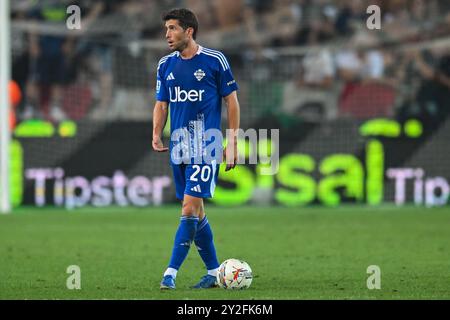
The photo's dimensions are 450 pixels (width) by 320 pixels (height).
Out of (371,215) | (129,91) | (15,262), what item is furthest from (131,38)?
(15,262)

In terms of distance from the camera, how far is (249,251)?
11.2 meters

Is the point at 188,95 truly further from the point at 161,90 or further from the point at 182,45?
the point at 182,45

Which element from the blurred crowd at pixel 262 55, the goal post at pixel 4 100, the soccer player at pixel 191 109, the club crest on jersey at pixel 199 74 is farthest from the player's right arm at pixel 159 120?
the blurred crowd at pixel 262 55

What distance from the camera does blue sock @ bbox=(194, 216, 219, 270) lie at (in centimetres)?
820

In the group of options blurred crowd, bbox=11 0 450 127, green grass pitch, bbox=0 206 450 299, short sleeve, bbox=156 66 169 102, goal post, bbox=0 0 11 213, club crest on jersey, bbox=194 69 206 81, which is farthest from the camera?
blurred crowd, bbox=11 0 450 127

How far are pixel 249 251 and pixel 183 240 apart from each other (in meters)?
3.28

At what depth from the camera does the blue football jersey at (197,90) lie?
26.3ft

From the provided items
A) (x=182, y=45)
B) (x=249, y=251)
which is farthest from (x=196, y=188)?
Answer: (x=249, y=251)

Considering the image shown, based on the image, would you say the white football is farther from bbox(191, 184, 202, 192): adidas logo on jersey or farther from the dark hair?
the dark hair

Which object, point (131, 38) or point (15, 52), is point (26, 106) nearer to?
point (15, 52)

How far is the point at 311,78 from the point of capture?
2014cm

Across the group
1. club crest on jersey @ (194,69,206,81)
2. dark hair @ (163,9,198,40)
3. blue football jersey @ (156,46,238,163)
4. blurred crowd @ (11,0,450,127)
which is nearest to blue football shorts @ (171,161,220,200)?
blue football jersey @ (156,46,238,163)

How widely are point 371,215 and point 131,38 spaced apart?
24.1ft
